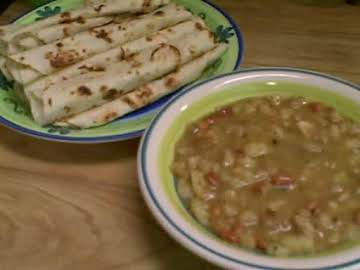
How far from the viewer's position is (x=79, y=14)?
4.21ft

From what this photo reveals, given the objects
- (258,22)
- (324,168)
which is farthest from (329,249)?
(258,22)

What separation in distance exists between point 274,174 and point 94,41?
0.55 m

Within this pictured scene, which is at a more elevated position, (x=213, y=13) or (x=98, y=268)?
(x=213, y=13)

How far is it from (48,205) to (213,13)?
2.02 feet

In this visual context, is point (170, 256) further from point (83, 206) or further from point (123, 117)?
point (123, 117)

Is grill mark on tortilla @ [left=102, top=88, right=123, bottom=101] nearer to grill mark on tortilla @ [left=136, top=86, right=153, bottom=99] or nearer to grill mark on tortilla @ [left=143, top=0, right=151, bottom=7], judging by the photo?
grill mark on tortilla @ [left=136, top=86, right=153, bottom=99]

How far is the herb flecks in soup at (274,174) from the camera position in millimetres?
757

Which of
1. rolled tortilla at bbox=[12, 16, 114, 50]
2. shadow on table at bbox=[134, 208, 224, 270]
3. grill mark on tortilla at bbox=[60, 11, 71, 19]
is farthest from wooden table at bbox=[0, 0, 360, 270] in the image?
grill mark on tortilla at bbox=[60, 11, 71, 19]

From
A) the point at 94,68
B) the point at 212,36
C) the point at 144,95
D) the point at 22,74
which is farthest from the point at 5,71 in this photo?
the point at 212,36

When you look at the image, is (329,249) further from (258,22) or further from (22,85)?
(258,22)

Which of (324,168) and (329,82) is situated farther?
(329,82)

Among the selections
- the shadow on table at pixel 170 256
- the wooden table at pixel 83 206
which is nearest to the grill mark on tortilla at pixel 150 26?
the wooden table at pixel 83 206

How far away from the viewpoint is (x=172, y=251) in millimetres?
874

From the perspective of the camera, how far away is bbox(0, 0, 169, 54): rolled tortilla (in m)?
1.22
